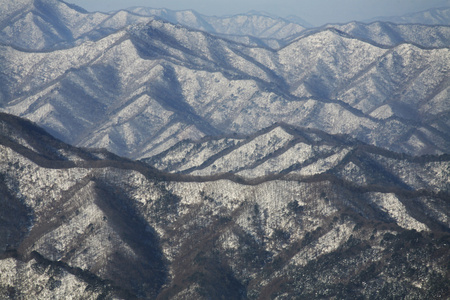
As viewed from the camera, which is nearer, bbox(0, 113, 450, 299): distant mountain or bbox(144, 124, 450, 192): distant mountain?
bbox(0, 113, 450, 299): distant mountain

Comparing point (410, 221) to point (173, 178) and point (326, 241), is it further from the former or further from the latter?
point (173, 178)

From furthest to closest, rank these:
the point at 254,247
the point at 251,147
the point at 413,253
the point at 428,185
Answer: the point at 251,147
the point at 428,185
the point at 254,247
the point at 413,253

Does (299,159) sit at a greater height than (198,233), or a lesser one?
greater

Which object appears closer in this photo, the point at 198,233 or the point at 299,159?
the point at 198,233

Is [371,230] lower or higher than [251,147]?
lower

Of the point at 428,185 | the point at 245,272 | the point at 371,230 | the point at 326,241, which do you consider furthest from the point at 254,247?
the point at 428,185

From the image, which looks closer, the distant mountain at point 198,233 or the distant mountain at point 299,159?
the distant mountain at point 198,233

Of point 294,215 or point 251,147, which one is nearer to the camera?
point 294,215

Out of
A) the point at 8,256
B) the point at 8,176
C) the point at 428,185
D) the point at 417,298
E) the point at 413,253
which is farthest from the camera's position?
the point at 428,185
